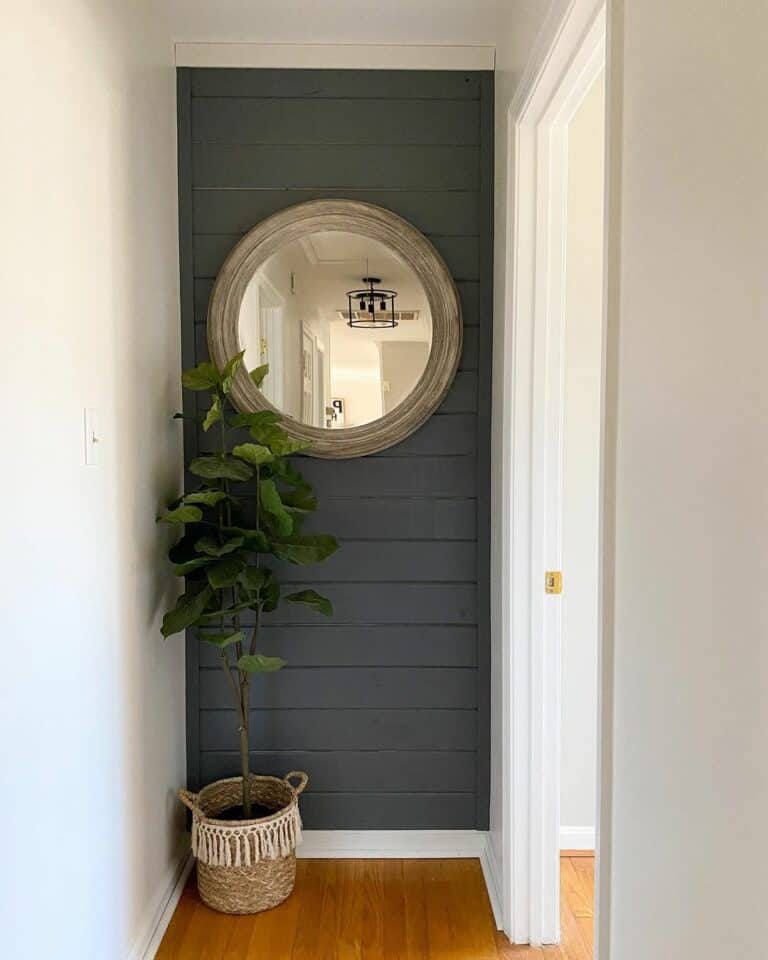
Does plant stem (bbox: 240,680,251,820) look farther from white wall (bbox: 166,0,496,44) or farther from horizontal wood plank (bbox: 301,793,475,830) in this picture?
white wall (bbox: 166,0,496,44)

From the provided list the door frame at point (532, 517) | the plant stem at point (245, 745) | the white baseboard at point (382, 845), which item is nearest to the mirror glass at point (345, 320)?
the door frame at point (532, 517)

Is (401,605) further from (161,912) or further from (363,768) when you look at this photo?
(161,912)

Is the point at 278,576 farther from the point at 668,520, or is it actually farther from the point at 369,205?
the point at 668,520

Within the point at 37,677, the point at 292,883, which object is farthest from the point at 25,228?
the point at 292,883

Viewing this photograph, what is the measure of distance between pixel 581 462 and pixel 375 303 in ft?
2.55

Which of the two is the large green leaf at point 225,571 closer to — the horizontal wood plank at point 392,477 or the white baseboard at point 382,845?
the horizontal wood plank at point 392,477

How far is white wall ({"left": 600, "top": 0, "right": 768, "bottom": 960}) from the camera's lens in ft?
2.49

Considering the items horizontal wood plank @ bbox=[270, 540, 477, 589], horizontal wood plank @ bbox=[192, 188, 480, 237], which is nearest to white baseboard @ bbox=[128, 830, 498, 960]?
horizontal wood plank @ bbox=[270, 540, 477, 589]

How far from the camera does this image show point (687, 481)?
90 centimetres

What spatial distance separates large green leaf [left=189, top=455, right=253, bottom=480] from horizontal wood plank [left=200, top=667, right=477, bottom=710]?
2.27ft

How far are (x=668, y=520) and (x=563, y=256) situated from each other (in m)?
1.25

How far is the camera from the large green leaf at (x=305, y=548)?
2.16m

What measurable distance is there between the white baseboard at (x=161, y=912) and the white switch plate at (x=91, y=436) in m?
1.17

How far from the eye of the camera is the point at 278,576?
A: 2461 millimetres
